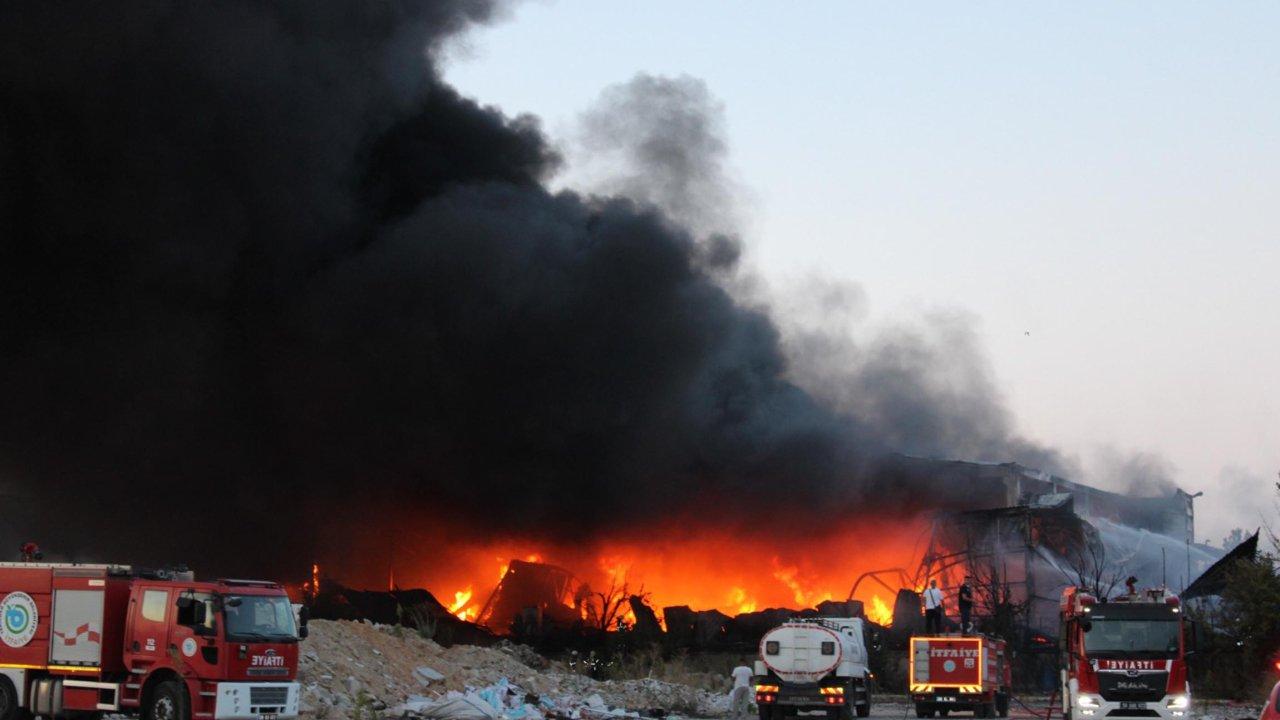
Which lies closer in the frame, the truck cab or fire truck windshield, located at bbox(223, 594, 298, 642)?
the truck cab

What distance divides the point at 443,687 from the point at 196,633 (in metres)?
10.4

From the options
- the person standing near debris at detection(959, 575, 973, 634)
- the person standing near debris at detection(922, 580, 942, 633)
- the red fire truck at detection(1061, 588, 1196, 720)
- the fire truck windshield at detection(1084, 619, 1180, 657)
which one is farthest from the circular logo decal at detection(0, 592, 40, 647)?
the person standing near debris at detection(959, 575, 973, 634)

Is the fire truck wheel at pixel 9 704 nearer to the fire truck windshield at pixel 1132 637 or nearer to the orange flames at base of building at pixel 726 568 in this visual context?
the fire truck windshield at pixel 1132 637

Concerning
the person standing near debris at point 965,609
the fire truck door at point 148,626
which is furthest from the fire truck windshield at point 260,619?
the person standing near debris at point 965,609

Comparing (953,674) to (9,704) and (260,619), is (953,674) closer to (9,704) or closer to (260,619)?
(260,619)

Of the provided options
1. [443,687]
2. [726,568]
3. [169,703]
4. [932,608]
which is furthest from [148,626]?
[726,568]

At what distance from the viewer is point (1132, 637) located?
2338 cm

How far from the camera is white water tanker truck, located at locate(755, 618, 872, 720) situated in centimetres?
2845

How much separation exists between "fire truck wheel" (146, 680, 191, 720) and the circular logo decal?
8.36 feet

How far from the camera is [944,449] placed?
63.0m

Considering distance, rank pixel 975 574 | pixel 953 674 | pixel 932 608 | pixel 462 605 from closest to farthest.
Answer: pixel 953 674, pixel 932 608, pixel 975 574, pixel 462 605

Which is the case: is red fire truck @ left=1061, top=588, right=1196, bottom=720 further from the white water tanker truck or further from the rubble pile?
the rubble pile

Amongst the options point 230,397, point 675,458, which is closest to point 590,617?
point 675,458

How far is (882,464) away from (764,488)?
17.6ft
